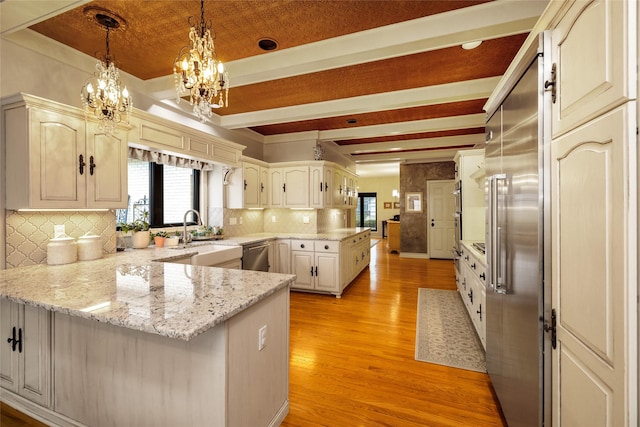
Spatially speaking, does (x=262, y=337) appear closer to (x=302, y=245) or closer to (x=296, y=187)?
(x=302, y=245)

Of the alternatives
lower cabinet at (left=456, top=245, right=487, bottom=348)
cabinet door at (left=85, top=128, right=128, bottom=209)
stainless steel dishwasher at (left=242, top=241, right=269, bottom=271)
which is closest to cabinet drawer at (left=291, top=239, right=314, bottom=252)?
stainless steel dishwasher at (left=242, top=241, right=269, bottom=271)

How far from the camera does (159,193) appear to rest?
3656mm

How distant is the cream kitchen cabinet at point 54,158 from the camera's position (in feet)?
6.64

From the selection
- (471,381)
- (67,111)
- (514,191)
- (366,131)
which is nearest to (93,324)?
(67,111)

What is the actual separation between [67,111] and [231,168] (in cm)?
230

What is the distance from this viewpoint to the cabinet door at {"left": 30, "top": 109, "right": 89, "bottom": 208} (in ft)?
6.70

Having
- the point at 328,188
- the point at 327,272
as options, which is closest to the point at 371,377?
the point at 327,272

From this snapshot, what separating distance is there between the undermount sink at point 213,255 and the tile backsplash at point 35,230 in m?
0.86

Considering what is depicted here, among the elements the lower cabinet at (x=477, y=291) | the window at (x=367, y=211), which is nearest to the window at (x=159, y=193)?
the lower cabinet at (x=477, y=291)

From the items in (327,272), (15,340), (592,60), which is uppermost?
(592,60)

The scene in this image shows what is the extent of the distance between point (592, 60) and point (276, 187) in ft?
14.9

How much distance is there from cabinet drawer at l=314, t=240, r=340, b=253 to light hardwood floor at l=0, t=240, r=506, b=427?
864 millimetres

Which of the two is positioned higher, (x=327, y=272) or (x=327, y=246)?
(x=327, y=246)

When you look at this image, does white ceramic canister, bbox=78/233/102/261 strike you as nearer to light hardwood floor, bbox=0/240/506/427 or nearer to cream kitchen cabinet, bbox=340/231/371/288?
light hardwood floor, bbox=0/240/506/427
